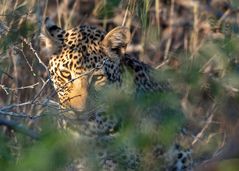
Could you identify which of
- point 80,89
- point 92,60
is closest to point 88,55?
point 92,60

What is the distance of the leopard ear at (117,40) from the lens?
5.47 meters

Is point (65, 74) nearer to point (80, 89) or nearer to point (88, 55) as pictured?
point (88, 55)

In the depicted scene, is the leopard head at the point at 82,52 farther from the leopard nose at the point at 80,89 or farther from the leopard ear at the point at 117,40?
the leopard nose at the point at 80,89

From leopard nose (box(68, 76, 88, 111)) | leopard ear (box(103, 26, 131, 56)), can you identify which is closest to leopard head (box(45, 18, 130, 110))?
leopard ear (box(103, 26, 131, 56))

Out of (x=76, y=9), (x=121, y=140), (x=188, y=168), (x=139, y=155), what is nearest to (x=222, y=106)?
(x=121, y=140)

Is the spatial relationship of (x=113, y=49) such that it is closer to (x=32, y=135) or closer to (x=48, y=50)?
(x=48, y=50)

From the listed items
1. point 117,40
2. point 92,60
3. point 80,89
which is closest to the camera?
point 80,89

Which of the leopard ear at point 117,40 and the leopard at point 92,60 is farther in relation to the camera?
the leopard ear at point 117,40

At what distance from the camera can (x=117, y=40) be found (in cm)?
555

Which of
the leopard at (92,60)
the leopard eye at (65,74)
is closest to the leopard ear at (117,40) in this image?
the leopard at (92,60)

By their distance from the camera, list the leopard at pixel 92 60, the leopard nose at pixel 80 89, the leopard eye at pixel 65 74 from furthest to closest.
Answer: the leopard eye at pixel 65 74
the leopard at pixel 92 60
the leopard nose at pixel 80 89

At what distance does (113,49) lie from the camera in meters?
5.52

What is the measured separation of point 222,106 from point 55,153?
3.33 feet

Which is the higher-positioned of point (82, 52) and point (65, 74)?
point (82, 52)
